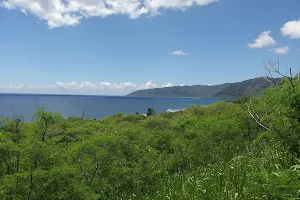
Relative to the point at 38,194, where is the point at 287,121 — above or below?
above

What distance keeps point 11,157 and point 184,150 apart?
8.30m

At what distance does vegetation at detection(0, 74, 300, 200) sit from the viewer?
5.32m

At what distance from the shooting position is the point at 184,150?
14.1 meters

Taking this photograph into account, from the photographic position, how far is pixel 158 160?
1219 centimetres

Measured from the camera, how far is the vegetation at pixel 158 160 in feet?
17.5

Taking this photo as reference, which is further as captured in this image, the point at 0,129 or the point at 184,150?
the point at 184,150

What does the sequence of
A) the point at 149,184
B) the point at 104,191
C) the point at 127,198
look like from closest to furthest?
1. the point at 127,198
2. the point at 104,191
3. the point at 149,184

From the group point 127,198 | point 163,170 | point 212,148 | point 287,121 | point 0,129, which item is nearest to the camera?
point 287,121

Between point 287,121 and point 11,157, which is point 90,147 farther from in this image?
point 287,121

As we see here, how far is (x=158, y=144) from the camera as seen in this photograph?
15578 millimetres

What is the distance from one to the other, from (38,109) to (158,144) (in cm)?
810

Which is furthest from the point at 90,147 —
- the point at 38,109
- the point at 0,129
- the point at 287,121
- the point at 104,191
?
the point at 287,121

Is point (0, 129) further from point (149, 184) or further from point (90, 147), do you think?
point (149, 184)

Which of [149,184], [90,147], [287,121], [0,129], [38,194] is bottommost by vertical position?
[149,184]
